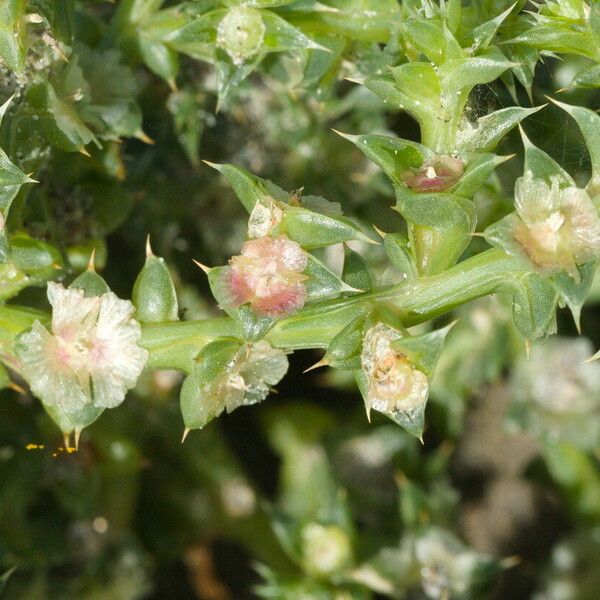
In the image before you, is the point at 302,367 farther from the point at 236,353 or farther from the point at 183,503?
the point at 236,353

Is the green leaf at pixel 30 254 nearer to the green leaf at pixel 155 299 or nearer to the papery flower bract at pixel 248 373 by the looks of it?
the green leaf at pixel 155 299

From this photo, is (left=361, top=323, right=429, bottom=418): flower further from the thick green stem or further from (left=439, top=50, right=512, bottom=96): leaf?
(left=439, top=50, right=512, bottom=96): leaf

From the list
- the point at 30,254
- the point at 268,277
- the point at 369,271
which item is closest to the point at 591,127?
the point at 369,271

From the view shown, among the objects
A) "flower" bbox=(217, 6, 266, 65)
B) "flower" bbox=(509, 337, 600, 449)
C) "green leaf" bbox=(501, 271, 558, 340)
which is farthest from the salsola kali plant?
"flower" bbox=(509, 337, 600, 449)

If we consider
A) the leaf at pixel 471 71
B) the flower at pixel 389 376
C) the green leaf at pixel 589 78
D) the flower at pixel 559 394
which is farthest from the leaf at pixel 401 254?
the flower at pixel 559 394

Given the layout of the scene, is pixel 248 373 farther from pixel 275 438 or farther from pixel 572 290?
pixel 275 438
